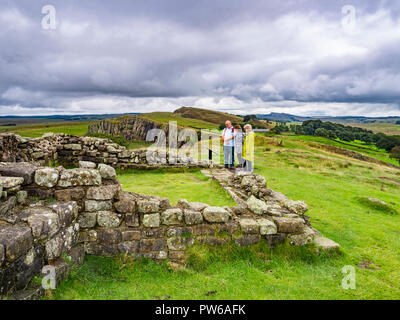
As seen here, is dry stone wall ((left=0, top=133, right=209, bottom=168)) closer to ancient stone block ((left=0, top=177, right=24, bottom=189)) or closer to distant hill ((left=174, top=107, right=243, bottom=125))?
ancient stone block ((left=0, top=177, right=24, bottom=189))

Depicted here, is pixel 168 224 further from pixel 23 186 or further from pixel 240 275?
pixel 23 186

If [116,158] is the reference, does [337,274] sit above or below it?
below

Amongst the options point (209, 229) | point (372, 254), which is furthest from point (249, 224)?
point (372, 254)

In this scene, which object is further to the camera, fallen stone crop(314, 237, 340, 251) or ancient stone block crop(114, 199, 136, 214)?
fallen stone crop(314, 237, 340, 251)

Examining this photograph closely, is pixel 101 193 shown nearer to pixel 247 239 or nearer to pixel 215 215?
pixel 215 215

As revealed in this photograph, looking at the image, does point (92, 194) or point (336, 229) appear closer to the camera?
point (92, 194)

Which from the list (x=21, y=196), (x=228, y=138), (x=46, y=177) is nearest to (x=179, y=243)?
(x=46, y=177)

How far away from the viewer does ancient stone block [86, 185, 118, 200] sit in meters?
5.66

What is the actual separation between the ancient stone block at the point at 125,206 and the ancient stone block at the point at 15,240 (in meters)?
1.96

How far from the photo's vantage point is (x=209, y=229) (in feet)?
20.0

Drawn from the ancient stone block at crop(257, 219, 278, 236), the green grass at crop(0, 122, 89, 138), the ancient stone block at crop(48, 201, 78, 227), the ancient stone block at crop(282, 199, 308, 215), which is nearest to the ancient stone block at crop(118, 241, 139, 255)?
the ancient stone block at crop(48, 201, 78, 227)

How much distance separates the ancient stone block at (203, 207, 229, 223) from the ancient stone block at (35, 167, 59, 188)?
12.0ft

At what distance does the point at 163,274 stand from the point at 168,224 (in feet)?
3.75

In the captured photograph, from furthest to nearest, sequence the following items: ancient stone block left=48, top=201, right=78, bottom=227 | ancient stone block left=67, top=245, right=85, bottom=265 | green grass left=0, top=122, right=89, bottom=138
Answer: green grass left=0, top=122, right=89, bottom=138
ancient stone block left=67, top=245, right=85, bottom=265
ancient stone block left=48, top=201, right=78, bottom=227
